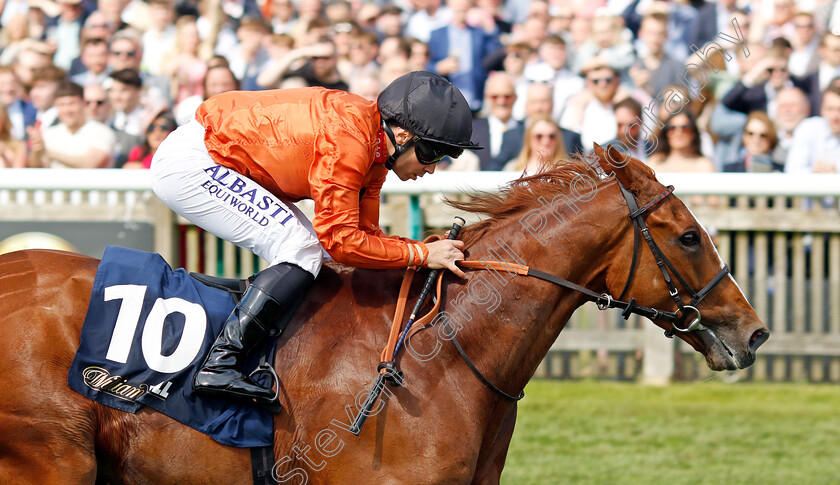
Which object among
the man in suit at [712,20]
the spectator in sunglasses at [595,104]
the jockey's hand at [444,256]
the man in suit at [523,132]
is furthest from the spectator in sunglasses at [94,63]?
the jockey's hand at [444,256]

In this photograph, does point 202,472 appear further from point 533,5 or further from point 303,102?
point 533,5

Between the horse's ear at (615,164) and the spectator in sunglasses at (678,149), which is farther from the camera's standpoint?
the spectator in sunglasses at (678,149)

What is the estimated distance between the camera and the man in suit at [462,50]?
8.61 m

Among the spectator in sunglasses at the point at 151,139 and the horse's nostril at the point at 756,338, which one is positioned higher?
the spectator in sunglasses at the point at 151,139

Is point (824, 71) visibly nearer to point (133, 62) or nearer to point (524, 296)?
point (524, 296)

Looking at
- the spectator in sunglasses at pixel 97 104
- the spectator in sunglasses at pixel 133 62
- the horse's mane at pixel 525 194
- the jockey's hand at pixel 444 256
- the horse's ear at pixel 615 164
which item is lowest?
the jockey's hand at pixel 444 256

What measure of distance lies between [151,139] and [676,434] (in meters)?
4.53

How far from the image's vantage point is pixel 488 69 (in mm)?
8570

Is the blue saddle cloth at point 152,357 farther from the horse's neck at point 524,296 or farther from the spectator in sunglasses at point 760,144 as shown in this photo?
the spectator in sunglasses at point 760,144

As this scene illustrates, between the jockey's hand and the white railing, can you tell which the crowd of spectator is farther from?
the jockey's hand

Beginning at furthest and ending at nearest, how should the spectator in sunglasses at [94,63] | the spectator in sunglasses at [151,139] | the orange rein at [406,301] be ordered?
the spectator in sunglasses at [94,63] → the spectator in sunglasses at [151,139] → the orange rein at [406,301]

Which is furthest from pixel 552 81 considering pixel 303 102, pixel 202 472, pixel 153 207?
pixel 202 472

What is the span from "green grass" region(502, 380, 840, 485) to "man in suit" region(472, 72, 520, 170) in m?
1.94

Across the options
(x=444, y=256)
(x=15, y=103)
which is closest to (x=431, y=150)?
(x=444, y=256)
